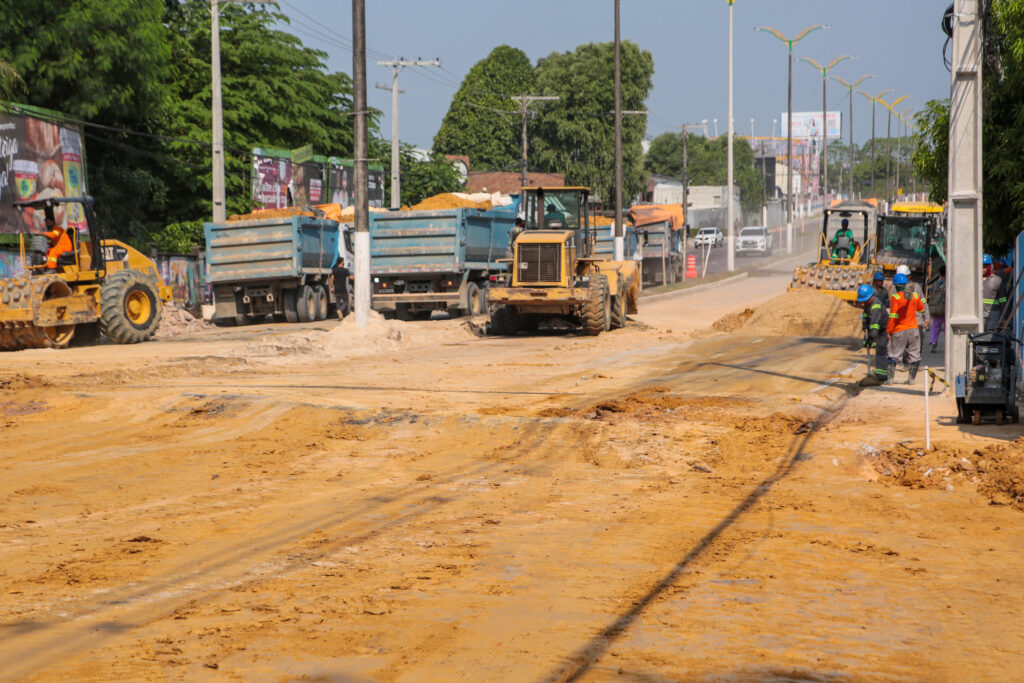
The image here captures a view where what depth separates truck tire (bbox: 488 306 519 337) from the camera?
79.9ft

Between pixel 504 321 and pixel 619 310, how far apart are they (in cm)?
273

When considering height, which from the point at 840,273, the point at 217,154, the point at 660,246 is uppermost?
the point at 217,154

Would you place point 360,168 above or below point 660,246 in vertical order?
above

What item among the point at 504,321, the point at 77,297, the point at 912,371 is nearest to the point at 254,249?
the point at 504,321

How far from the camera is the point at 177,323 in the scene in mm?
27250

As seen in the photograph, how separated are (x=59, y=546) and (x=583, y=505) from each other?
370 cm

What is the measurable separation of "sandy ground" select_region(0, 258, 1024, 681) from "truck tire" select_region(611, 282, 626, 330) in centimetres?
913

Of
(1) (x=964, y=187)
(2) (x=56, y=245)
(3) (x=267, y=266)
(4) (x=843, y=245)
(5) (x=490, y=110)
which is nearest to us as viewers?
(1) (x=964, y=187)

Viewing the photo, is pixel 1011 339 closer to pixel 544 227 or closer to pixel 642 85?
pixel 544 227

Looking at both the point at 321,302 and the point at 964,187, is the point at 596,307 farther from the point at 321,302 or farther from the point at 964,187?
the point at 964,187

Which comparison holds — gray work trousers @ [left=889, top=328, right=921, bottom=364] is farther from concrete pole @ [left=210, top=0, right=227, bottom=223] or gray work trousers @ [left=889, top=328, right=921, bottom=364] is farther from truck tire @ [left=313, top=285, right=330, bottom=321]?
concrete pole @ [left=210, top=0, right=227, bottom=223]

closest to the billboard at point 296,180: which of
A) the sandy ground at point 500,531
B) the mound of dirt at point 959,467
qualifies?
the sandy ground at point 500,531

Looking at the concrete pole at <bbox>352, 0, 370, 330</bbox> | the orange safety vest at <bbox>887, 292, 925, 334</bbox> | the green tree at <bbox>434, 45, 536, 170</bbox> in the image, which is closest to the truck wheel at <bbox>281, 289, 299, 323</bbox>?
the concrete pole at <bbox>352, 0, 370, 330</bbox>

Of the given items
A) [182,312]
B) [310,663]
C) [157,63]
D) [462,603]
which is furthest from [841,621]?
[157,63]
